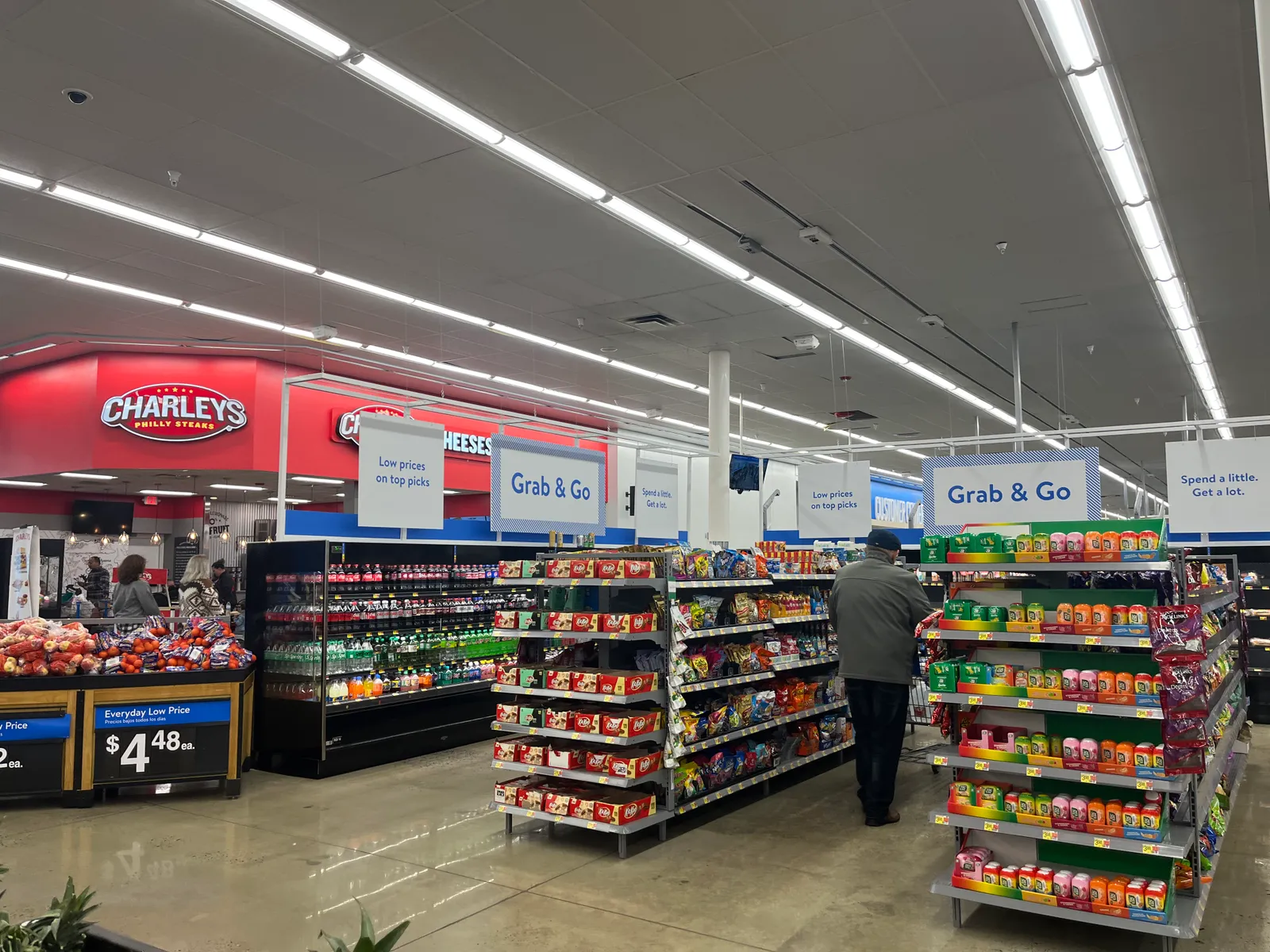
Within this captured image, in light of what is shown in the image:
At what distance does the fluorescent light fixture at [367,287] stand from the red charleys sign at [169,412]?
3901mm

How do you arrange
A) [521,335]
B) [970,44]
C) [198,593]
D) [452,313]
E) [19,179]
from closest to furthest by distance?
[970,44] → [19,179] → [198,593] → [452,313] → [521,335]

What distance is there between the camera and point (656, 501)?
10.8 metres

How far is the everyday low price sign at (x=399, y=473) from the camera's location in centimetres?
742

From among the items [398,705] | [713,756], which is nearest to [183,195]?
[398,705]

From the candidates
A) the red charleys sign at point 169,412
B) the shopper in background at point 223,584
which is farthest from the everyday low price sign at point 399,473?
the shopper in background at point 223,584

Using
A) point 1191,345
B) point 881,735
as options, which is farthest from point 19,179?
point 1191,345

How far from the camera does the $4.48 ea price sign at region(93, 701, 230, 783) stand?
6.30m

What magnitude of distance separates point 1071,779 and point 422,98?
5.12m

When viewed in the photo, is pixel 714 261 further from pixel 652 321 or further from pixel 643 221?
pixel 652 321

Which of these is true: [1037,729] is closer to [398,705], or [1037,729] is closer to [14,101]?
[398,705]

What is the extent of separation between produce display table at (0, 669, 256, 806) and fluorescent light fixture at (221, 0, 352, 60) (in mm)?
4316

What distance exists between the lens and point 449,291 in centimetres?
924

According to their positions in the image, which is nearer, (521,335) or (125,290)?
(125,290)

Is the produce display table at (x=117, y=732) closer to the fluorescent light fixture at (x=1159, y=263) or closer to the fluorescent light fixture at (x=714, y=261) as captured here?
the fluorescent light fixture at (x=714, y=261)
